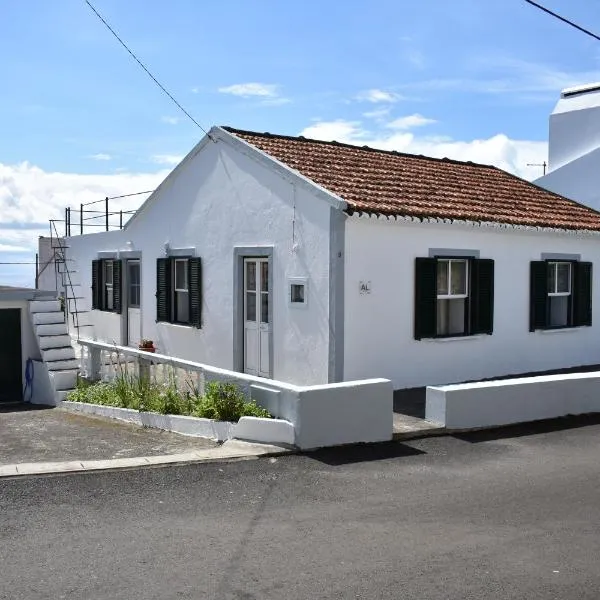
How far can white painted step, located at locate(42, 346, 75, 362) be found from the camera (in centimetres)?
1413

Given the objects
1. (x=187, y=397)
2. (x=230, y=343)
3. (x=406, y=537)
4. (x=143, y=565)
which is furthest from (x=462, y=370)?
(x=143, y=565)

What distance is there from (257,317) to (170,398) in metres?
3.02

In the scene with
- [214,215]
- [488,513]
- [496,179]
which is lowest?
[488,513]

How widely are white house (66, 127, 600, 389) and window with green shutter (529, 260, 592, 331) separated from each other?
0.03 metres

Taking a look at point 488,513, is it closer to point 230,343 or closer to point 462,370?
point 462,370

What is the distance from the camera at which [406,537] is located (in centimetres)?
570

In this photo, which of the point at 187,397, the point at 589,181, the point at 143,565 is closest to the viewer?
the point at 143,565

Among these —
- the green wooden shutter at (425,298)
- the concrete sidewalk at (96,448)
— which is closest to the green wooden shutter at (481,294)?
the green wooden shutter at (425,298)

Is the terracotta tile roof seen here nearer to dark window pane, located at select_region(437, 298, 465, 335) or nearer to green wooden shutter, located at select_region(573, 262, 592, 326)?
green wooden shutter, located at select_region(573, 262, 592, 326)

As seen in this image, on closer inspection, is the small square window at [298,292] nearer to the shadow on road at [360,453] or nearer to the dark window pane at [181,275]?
the shadow on road at [360,453]

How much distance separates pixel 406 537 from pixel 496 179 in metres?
12.0

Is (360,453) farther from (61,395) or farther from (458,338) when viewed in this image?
(61,395)

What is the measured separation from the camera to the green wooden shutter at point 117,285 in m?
17.5

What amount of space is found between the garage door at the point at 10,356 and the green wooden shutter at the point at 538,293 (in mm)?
9895
